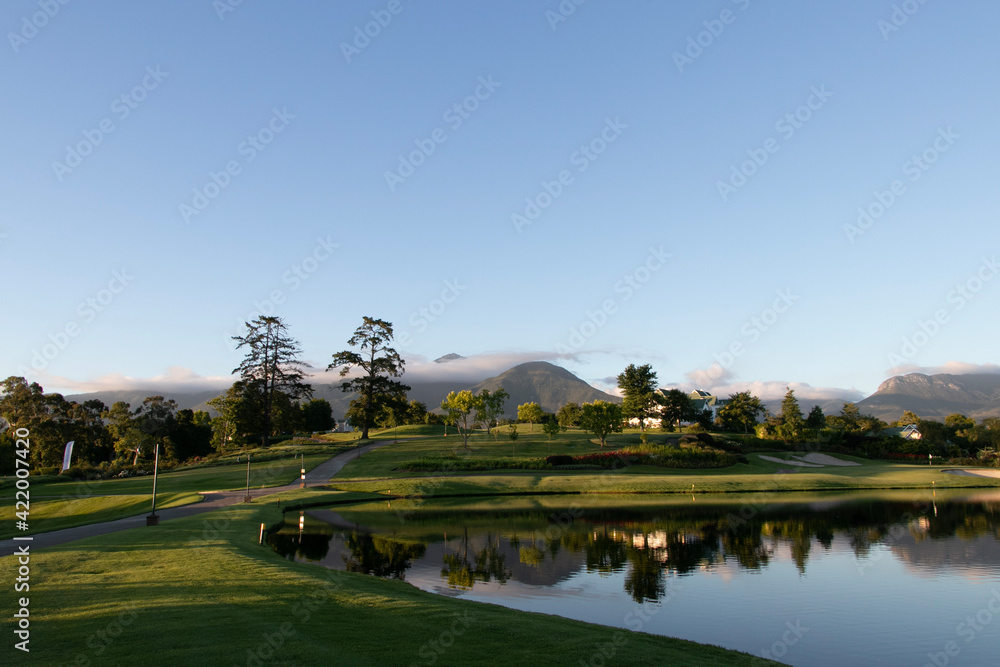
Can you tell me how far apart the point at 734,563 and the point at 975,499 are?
96.9 ft

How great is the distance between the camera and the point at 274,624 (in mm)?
10758

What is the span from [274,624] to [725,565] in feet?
48.8

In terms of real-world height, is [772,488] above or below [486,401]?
below

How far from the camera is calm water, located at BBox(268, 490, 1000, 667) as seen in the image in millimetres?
13617

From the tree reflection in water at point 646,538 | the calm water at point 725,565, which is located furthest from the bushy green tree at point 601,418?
the tree reflection in water at point 646,538

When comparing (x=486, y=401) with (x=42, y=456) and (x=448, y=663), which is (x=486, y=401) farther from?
(x=42, y=456)

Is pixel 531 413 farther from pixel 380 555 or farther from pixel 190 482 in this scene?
pixel 380 555

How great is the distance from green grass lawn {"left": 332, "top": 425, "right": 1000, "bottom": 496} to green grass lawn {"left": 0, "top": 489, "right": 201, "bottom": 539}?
35.6ft

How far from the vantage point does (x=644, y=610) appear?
15062mm

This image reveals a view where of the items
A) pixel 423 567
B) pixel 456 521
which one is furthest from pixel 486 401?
pixel 423 567

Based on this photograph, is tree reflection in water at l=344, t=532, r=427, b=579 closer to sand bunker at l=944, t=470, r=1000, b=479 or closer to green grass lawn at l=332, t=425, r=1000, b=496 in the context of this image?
green grass lawn at l=332, t=425, r=1000, b=496

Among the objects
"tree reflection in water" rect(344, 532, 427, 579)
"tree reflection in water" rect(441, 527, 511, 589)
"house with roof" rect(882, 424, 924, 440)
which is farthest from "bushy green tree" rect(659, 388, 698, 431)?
"tree reflection in water" rect(441, 527, 511, 589)

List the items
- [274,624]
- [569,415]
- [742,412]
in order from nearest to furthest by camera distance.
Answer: [274,624] < [742,412] < [569,415]
